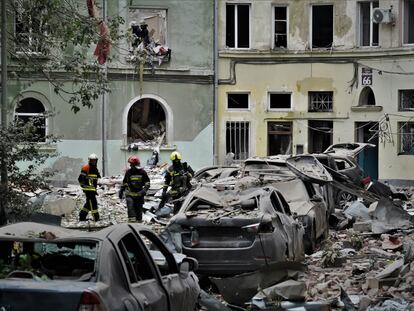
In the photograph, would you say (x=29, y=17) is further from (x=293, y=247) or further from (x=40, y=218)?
(x=293, y=247)

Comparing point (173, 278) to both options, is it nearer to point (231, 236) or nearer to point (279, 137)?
point (231, 236)

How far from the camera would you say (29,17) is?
15766 millimetres

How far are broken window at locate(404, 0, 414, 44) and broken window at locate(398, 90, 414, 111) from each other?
1.97 metres

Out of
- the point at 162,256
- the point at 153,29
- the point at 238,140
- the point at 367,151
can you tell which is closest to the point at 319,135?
the point at 367,151

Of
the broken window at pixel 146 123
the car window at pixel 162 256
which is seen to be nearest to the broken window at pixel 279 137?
the broken window at pixel 146 123

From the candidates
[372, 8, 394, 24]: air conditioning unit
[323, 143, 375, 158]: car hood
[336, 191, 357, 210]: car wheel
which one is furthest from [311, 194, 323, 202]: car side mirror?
[372, 8, 394, 24]: air conditioning unit

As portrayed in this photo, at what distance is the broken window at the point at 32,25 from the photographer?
15.6 metres

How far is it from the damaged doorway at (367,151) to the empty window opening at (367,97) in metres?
0.82

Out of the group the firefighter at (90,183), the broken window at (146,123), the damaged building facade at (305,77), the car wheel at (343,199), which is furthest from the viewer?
the broken window at (146,123)

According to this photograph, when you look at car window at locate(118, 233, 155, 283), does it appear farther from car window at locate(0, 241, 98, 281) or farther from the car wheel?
the car wheel

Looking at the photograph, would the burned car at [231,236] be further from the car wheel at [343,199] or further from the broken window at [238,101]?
the broken window at [238,101]

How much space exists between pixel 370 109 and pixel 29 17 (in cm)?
1991

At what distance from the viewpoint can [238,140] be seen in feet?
113

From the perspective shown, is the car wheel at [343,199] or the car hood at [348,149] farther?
the car hood at [348,149]
